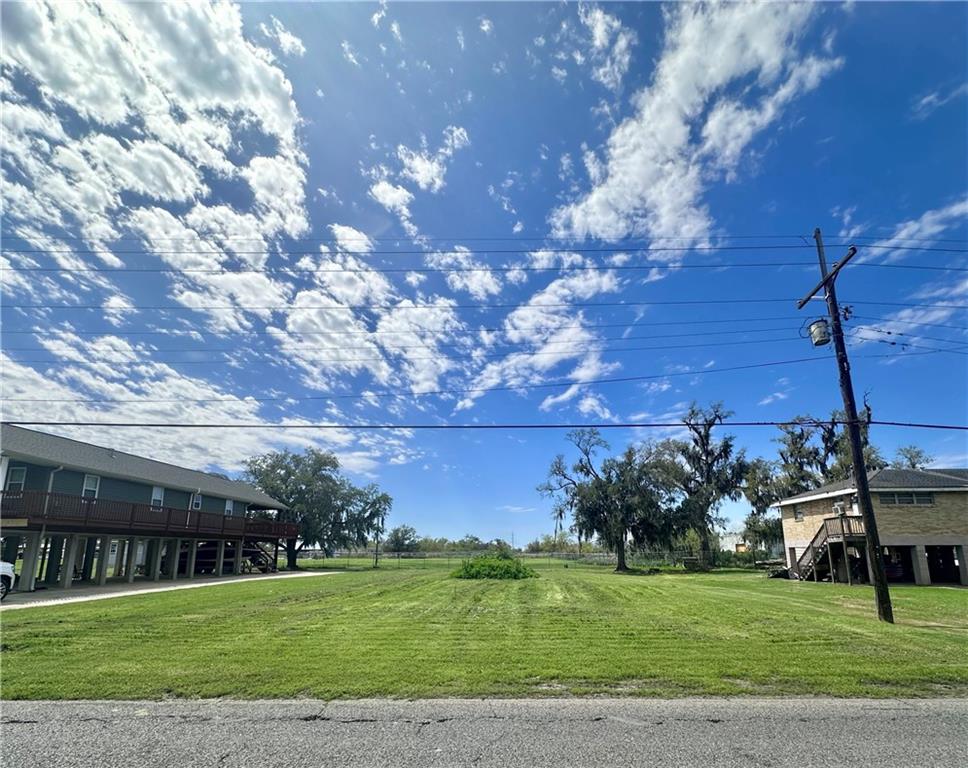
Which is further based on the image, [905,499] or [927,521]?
[905,499]

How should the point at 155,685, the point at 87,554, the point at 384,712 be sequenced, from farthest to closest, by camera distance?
the point at 87,554, the point at 155,685, the point at 384,712

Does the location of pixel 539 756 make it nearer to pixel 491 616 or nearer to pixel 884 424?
pixel 491 616

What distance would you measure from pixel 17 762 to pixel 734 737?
231 inches

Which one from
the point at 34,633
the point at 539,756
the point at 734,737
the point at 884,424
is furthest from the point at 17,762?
the point at 884,424

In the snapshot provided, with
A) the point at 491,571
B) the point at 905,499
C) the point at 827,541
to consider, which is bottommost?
the point at 491,571

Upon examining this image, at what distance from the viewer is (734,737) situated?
461 cm

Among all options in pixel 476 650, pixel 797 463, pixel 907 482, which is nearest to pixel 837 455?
pixel 797 463

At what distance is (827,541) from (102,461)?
33243mm

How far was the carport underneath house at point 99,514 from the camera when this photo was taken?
60.3ft

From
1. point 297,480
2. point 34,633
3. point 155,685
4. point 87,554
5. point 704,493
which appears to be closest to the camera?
point 155,685

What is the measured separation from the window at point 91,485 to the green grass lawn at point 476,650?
438 inches

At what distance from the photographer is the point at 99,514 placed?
792 inches

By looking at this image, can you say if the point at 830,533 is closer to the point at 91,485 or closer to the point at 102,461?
the point at 91,485

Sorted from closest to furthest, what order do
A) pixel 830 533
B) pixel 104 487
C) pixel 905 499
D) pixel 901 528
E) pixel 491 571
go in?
pixel 104 487 < pixel 901 528 < pixel 905 499 < pixel 830 533 < pixel 491 571
